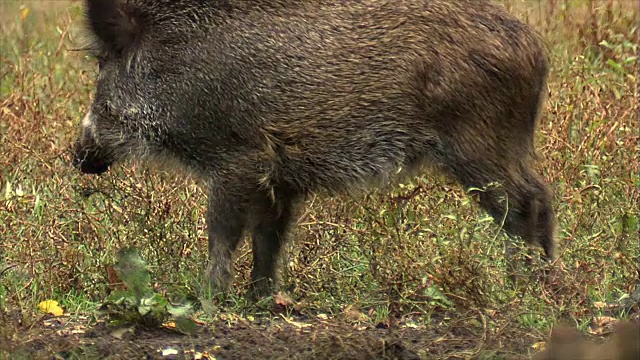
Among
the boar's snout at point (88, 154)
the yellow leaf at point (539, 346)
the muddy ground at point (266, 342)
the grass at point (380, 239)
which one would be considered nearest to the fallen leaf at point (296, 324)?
the muddy ground at point (266, 342)

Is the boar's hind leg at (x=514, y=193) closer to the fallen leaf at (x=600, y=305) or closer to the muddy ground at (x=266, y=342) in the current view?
the fallen leaf at (x=600, y=305)

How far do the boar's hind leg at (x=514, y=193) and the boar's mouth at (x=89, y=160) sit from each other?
175 centimetres

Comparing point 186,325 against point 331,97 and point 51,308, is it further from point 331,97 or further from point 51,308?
point 331,97

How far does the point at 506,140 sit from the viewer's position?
231 inches

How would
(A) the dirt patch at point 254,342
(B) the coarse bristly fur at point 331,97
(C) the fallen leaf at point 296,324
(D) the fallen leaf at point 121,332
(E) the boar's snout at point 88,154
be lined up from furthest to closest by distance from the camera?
(E) the boar's snout at point 88,154
(B) the coarse bristly fur at point 331,97
(C) the fallen leaf at point 296,324
(D) the fallen leaf at point 121,332
(A) the dirt patch at point 254,342

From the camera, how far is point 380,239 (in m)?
5.96

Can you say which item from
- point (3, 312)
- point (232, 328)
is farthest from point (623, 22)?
point (3, 312)

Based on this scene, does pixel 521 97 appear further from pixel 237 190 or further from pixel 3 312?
pixel 3 312

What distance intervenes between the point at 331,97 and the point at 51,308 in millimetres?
1583

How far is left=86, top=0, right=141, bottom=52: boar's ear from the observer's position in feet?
19.8

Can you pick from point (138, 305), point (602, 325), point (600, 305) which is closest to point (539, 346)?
point (602, 325)

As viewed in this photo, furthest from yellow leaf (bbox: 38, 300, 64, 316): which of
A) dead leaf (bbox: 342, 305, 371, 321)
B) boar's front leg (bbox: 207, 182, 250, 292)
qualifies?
dead leaf (bbox: 342, 305, 371, 321)

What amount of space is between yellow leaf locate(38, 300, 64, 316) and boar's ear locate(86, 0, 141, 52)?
1.28 m

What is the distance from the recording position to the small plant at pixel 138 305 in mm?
5098
